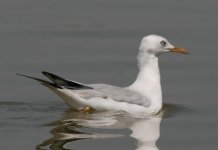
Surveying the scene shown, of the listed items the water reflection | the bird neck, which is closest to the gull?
the bird neck

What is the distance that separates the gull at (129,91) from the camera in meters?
16.7

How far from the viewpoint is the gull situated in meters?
16.7

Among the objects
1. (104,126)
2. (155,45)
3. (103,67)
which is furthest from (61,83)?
(103,67)

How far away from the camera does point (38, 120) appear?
16641 mm

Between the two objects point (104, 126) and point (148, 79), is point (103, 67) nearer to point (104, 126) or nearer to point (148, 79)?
point (148, 79)

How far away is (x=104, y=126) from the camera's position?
16453 millimetres

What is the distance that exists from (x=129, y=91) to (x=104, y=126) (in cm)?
111

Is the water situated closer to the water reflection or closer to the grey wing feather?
the water reflection

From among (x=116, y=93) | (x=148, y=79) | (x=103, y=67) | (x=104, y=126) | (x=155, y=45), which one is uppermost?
(x=155, y=45)

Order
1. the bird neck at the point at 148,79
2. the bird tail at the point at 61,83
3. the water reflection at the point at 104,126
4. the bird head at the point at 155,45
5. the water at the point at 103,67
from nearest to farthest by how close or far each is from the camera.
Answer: the water reflection at the point at 104,126, the water at the point at 103,67, the bird tail at the point at 61,83, the bird neck at the point at 148,79, the bird head at the point at 155,45

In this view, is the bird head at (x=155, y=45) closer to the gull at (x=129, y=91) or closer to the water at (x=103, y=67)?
the gull at (x=129, y=91)

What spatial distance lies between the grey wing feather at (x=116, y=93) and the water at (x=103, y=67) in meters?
0.30

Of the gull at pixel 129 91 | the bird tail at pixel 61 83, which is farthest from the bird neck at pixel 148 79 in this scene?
the bird tail at pixel 61 83

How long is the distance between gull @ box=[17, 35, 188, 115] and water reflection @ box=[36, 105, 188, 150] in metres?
0.14
